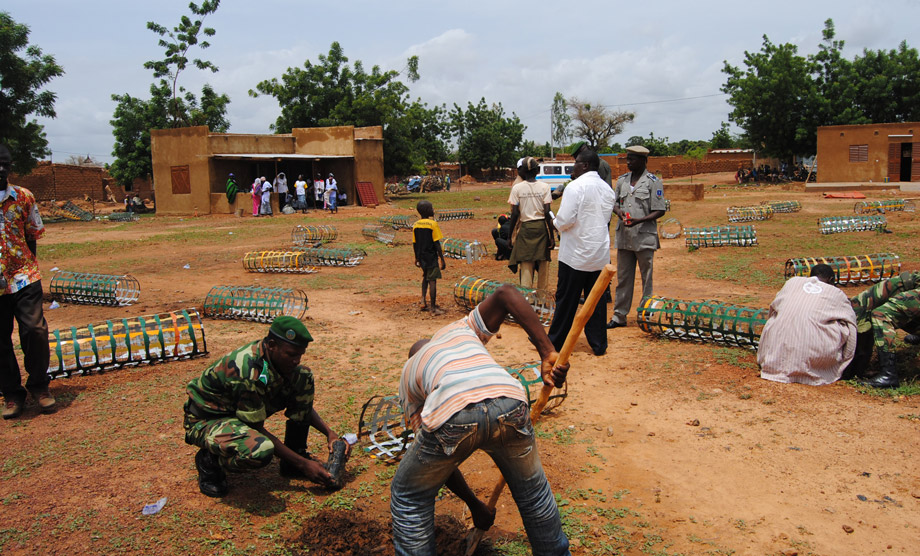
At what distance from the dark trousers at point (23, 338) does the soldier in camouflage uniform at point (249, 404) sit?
222 cm

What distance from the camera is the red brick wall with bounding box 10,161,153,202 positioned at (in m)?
37.9

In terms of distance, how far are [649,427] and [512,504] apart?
151 centimetres

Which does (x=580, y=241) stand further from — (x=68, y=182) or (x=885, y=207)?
(x=68, y=182)

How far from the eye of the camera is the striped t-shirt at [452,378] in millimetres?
2598

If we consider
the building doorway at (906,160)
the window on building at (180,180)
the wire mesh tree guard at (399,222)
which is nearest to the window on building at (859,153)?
the building doorway at (906,160)

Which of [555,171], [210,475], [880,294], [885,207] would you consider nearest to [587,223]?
[880,294]

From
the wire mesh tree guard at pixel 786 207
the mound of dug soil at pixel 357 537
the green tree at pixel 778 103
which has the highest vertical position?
the green tree at pixel 778 103

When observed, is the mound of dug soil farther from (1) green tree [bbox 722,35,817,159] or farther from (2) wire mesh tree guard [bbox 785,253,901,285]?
(1) green tree [bbox 722,35,817,159]

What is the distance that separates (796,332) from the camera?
5426 millimetres

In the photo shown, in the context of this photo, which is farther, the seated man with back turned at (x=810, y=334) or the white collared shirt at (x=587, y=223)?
the white collared shirt at (x=587, y=223)

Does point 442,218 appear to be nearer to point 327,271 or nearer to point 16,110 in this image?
point 327,271

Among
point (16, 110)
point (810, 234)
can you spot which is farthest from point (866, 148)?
point (16, 110)

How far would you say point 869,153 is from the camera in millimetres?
34688

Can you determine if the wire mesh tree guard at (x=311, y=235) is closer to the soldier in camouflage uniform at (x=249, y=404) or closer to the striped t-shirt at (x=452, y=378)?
the soldier in camouflage uniform at (x=249, y=404)
